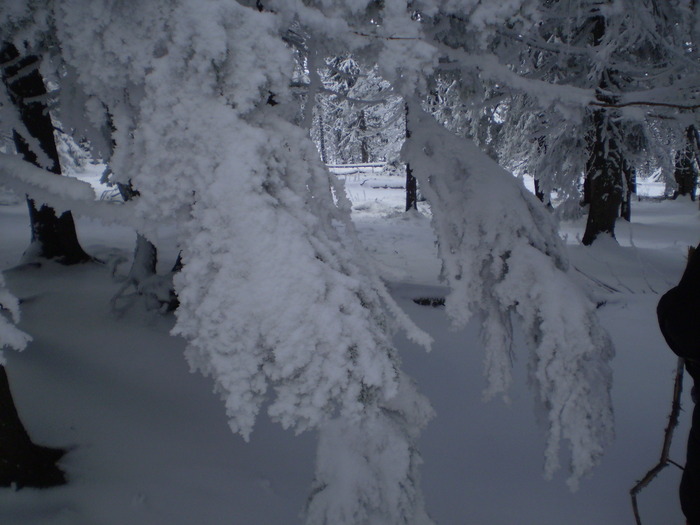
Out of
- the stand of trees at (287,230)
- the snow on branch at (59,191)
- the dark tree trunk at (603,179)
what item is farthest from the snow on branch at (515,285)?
the dark tree trunk at (603,179)

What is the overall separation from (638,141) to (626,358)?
7393 mm

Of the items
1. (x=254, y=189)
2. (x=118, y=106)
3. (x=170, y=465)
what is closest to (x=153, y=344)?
(x=170, y=465)

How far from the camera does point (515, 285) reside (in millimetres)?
2750

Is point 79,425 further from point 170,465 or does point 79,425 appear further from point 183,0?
point 183,0

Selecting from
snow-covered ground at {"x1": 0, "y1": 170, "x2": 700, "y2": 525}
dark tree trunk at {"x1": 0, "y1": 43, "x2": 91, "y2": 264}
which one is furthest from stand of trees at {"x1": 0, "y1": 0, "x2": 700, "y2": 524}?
dark tree trunk at {"x1": 0, "y1": 43, "x2": 91, "y2": 264}

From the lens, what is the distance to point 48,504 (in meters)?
2.66

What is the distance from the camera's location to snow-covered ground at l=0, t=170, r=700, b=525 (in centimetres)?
298

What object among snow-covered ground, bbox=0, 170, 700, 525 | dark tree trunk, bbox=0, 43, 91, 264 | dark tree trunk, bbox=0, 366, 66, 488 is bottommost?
snow-covered ground, bbox=0, 170, 700, 525

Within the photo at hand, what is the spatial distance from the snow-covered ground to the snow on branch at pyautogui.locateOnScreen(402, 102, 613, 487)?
1.62 feet

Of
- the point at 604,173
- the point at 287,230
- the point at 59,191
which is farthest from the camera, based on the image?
the point at 604,173

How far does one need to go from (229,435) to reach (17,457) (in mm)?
1487

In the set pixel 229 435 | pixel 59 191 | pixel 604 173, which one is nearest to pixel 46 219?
pixel 229 435

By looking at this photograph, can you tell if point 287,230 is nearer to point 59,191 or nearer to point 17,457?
point 59,191

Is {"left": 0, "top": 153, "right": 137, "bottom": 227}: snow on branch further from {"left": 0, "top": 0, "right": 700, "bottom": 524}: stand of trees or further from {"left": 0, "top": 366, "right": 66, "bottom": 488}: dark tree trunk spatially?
{"left": 0, "top": 366, "right": 66, "bottom": 488}: dark tree trunk
